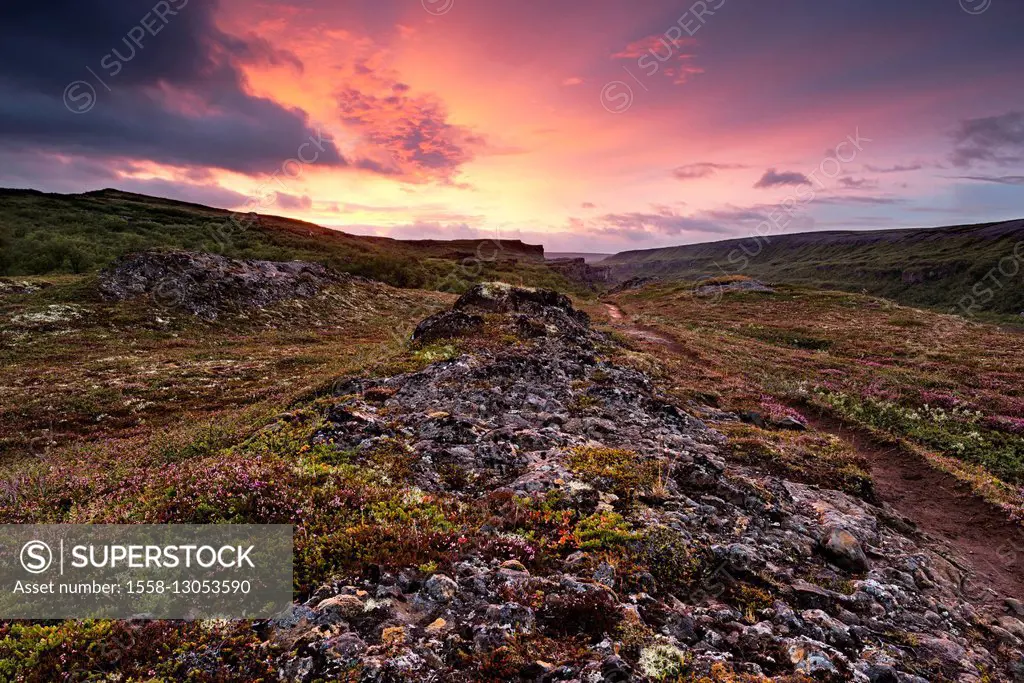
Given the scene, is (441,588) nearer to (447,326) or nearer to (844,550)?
(844,550)

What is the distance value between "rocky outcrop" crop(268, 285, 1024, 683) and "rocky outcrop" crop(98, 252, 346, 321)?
41.1 meters

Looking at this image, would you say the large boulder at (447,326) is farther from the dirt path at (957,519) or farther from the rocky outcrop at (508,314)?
the dirt path at (957,519)

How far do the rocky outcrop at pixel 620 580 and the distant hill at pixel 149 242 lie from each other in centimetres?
8334

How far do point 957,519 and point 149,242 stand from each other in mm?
129183

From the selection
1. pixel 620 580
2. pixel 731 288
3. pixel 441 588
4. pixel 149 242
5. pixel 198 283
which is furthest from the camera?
pixel 731 288

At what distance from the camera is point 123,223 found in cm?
11431

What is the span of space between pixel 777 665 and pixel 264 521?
8722mm

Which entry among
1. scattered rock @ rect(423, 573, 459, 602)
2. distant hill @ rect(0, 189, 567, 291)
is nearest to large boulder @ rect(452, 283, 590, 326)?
scattered rock @ rect(423, 573, 459, 602)

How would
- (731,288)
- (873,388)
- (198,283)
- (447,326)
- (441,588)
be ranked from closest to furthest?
(441,588), (447,326), (873,388), (198,283), (731,288)

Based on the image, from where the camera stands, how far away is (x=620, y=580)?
7.79 metres

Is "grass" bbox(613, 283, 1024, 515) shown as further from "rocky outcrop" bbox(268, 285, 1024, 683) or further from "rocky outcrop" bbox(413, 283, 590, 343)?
"rocky outcrop" bbox(413, 283, 590, 343)

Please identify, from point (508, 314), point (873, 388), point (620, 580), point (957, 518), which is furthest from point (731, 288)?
point (620, 580)

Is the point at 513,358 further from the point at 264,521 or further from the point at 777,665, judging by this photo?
the point at 777,665

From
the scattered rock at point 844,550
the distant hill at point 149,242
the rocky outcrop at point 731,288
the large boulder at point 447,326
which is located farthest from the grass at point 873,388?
the distant hill at point 149,242
